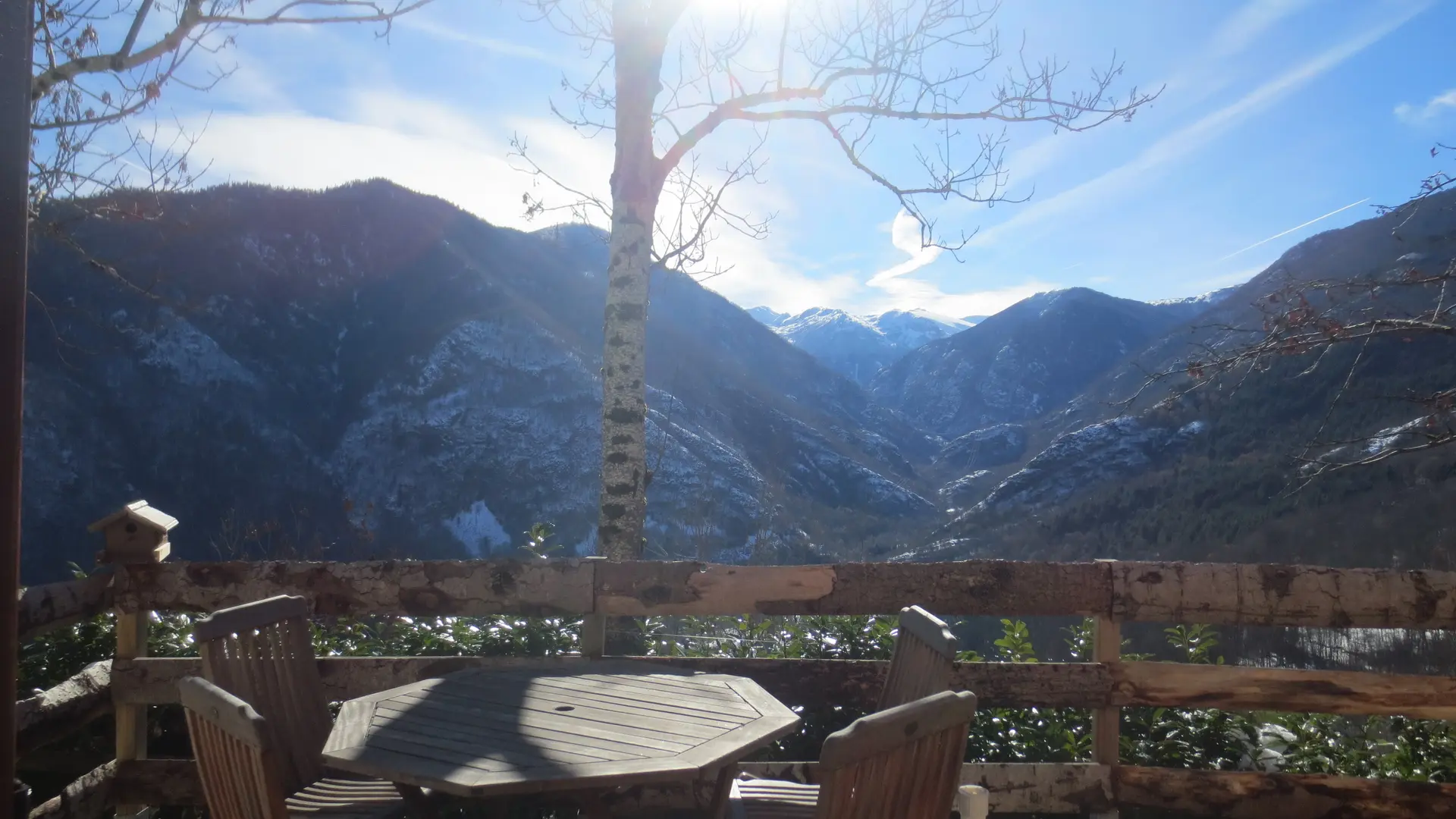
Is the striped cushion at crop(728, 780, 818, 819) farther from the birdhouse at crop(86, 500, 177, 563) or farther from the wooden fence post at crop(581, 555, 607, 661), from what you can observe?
the birdhouse at crop(86, 500, 177, 563)

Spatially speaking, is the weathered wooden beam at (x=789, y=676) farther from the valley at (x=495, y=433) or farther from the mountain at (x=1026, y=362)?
the mountain at (x=1026, y=362)

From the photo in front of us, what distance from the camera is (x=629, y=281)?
193 inches

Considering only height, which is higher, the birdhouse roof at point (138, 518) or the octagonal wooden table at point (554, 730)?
the birdhouse roof at point (138, 518)

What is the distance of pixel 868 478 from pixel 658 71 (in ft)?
111

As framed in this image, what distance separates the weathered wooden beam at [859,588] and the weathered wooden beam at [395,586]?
0.57ft

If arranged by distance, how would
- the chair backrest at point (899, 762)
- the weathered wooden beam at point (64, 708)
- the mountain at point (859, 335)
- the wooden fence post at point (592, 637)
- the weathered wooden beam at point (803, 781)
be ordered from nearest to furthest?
the chair backrest at point (899, 762) → the weathered wooden beam at point (64, 708) → the weathered wooden beam at point (803, 781) → the wooden fence post at point (592, 637) → the mountain at point (859, 335)

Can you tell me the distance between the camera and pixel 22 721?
9.06ft

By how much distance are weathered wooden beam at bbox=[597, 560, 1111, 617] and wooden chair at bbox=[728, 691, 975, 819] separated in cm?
144

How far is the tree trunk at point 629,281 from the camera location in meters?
4.74

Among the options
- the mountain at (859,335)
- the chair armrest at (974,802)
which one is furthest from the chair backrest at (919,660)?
the mountain at (859,335)

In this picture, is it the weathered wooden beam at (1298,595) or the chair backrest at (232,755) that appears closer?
the chair backrest at (232,755)

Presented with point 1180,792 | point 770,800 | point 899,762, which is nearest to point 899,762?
point 899,762

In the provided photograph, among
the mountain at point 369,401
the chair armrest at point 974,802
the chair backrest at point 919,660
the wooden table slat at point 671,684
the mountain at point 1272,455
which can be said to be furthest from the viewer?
the mountain at point 369,401

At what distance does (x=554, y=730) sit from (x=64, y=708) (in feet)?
6.48
